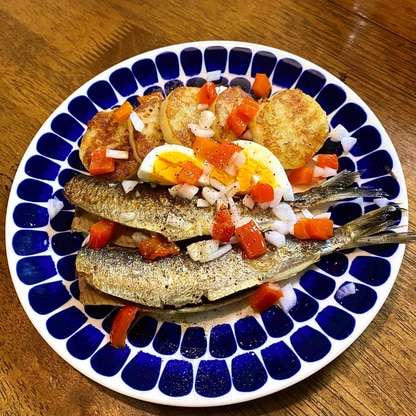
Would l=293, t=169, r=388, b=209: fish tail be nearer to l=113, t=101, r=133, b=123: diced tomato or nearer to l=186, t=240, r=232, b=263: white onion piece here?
l=186, t=240, r=232, b=263: white onion piece

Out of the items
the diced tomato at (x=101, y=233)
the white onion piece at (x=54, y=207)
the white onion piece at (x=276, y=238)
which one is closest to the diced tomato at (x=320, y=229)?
the white onion piece at (x=276, y=238)

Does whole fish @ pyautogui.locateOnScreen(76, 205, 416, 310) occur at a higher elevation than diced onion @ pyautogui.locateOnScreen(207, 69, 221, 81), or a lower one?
lower

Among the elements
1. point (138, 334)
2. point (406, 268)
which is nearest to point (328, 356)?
point (406, 268)

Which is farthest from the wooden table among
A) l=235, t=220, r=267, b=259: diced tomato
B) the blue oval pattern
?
l=235, t=220, r=267, b=259: diced tomato

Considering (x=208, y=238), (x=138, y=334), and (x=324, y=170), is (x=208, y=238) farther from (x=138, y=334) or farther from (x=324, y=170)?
(x=324, y=170)

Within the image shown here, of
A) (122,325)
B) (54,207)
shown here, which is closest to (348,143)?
(122,325)
